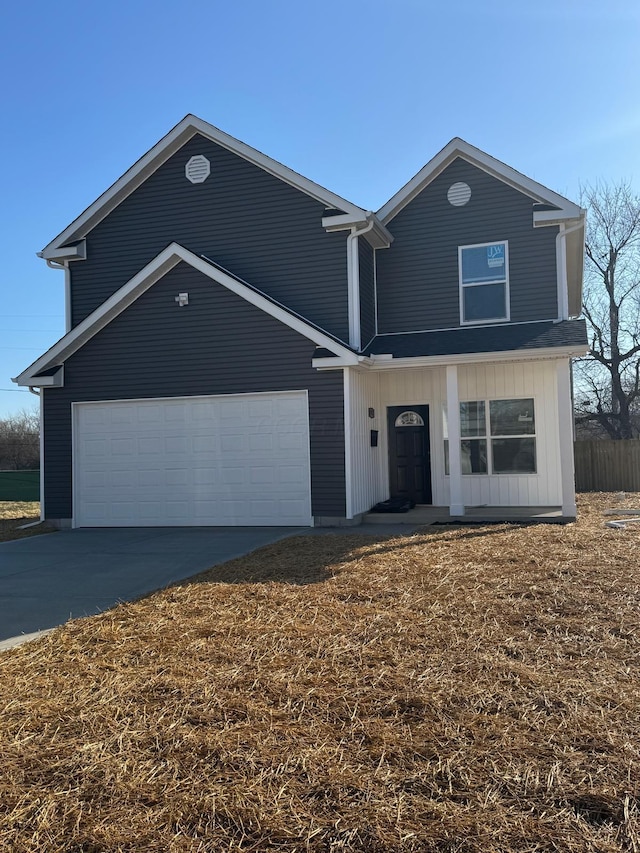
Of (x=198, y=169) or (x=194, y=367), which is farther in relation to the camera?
(x=198, y=169)

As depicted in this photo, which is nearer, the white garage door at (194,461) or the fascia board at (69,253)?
the white garage door at (194,461)

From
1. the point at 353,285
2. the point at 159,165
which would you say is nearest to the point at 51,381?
the point at 159,165

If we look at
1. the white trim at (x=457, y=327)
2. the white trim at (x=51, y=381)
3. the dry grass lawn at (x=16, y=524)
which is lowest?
the dry grass lawn at (x=16, y=524)

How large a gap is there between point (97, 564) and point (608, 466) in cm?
1496

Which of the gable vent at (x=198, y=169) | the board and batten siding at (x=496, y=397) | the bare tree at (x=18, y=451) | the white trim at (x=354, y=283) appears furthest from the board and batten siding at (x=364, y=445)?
the bare tree at (x=18, y=451)

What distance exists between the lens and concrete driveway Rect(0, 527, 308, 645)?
21.2ft

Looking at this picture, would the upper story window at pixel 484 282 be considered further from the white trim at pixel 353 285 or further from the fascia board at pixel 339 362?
the fascia board at pixel 339 362

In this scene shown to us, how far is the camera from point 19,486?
2884cm

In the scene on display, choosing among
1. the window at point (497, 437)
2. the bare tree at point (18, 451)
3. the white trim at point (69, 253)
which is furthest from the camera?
the bare tree at point (18, 451)

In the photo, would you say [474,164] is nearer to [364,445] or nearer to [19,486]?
[364,445]

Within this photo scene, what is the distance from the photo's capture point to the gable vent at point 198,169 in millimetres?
13664

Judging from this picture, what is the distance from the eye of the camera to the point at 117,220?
46.5 feet

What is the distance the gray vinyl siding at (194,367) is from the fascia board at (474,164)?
3.82m

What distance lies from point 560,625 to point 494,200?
1001cm
